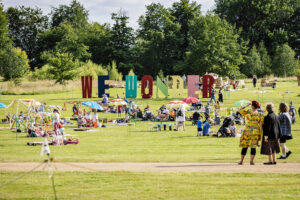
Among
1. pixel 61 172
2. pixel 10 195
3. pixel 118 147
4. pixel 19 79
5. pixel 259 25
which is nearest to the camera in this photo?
pixel 10 195

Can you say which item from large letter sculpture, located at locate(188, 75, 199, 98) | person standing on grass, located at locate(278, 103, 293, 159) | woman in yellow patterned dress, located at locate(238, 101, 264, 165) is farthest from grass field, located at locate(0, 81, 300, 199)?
large letter sculpture, located at locate(188, 75, 199, 98)

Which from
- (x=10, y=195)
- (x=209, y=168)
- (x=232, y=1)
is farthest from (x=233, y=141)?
(x=232, y=1)

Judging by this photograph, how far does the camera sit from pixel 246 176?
30.8ft

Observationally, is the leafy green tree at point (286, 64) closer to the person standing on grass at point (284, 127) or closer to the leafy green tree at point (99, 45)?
the leafy green tree at point (99, 45)

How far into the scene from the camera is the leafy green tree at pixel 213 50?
55125 mm

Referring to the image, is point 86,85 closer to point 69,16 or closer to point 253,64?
point 253,64

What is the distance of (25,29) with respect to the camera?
80.5m

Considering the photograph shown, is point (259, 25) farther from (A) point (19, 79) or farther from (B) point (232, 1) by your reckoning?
(A) point (19, 79)

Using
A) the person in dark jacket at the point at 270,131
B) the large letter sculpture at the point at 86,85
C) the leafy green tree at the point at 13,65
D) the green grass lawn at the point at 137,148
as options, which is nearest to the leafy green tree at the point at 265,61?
the large letter sculpture at the point at 86,85

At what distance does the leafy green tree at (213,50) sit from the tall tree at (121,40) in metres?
15.3

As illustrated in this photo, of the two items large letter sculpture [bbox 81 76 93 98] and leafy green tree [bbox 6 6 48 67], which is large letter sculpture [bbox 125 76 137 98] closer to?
large letter sculpture [bbox 81 76 93 98]

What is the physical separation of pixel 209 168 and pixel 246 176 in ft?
4.35

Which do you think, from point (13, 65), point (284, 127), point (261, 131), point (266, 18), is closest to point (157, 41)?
point (266, 18)

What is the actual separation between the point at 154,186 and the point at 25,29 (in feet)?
260
